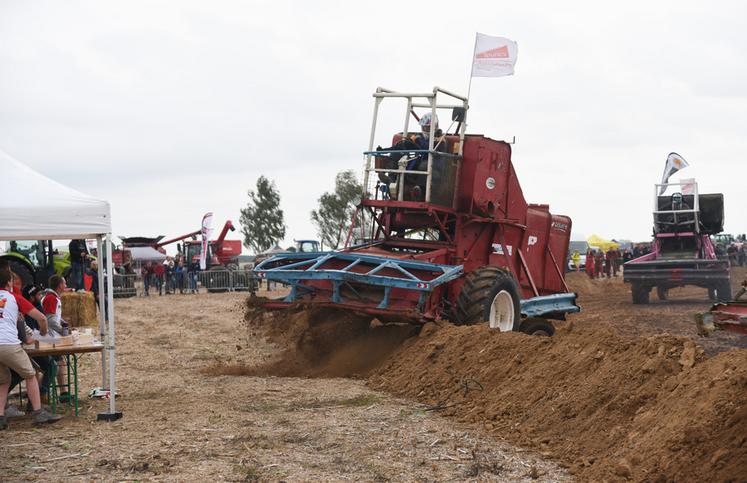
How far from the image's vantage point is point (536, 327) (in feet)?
44.6

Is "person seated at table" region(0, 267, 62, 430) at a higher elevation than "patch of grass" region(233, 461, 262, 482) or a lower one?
higher

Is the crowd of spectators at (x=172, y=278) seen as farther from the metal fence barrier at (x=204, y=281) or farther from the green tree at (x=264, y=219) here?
the green tree at (x=264, y=219)

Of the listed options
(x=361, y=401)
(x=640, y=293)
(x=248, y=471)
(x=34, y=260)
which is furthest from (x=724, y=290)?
(x=248, y=471)

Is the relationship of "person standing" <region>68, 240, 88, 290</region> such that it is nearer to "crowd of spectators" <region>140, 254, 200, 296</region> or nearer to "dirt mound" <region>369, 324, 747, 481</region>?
"crowd of spectators" <region>140, 254, 200, 296</region>

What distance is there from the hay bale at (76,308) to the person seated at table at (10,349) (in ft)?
27.2

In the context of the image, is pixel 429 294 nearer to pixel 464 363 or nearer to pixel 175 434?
pixel 464 363

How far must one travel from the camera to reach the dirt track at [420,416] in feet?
22.0

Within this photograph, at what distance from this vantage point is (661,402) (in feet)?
23.8

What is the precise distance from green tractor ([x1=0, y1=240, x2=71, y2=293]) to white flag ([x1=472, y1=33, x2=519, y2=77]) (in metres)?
8.56

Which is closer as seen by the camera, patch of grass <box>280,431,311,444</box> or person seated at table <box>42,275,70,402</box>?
patch of grass <box>280,431,311,444</box>

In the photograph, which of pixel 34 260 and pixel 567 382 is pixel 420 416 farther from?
pixel 34 260

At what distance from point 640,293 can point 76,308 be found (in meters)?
14.6

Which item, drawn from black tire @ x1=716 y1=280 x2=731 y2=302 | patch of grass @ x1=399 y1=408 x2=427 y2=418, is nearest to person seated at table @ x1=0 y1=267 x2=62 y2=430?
patch of grass @ x1=399 y1=408 x2=427 y2=418

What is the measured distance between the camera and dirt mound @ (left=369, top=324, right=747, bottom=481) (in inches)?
250
